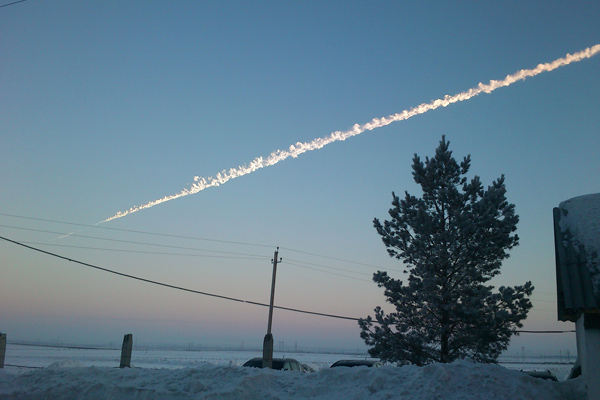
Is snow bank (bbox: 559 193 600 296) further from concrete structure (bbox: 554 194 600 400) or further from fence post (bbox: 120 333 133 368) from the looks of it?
fence post (bbox: 120 333 133 368)

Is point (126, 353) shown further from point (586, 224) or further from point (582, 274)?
point (586, 224)

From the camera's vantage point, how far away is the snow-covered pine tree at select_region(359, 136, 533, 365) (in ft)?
58.7

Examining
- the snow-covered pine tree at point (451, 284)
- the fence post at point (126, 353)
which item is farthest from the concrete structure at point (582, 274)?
the fence post at point (126, 353)

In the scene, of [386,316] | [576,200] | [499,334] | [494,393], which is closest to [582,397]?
[494,393]

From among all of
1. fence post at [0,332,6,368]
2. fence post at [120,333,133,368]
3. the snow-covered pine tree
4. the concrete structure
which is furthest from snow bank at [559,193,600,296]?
fence post at [0,332,6,368]

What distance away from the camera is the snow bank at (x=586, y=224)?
32.0 feet

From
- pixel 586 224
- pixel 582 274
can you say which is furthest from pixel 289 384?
pixel 586 224

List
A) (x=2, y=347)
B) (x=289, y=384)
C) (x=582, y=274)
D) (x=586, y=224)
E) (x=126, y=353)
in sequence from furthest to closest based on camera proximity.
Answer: (x=2, y=347), (x=126, y=353), (x=289, y=384), (x=586, y=224), (x=582, y=274)

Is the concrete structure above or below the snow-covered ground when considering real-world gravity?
above

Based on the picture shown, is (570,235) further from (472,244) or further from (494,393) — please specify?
(472,244)

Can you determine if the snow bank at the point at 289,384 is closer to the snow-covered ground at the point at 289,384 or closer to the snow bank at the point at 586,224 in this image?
the snow-covered ground at the point at 289,384

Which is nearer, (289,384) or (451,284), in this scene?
(289,384)

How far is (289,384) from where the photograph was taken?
11.0m

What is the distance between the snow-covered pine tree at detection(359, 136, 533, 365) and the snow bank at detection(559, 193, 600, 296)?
648 cm
